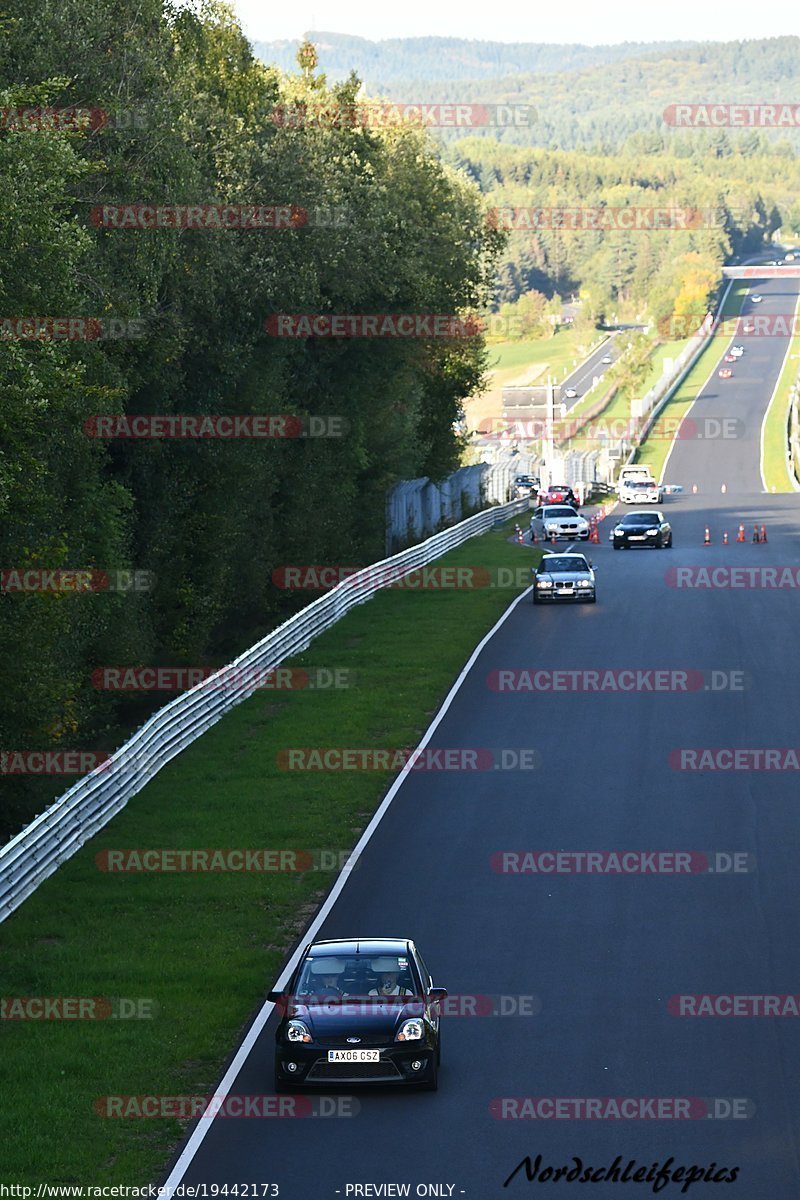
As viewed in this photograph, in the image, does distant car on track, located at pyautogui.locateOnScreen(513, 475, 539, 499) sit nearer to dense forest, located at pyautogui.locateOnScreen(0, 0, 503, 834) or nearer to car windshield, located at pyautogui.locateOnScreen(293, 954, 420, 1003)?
dense forest, located at pyautogui.locateOnScreen(0, 0, 503, 834)

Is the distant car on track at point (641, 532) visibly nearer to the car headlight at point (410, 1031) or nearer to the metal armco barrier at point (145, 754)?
the metal armco barrier at point (145, 754)

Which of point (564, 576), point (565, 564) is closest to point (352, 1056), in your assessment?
point (564, 576)

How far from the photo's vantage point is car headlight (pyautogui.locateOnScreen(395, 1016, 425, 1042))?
1493 cm

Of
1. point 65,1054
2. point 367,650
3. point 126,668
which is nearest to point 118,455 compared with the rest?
point 126,668

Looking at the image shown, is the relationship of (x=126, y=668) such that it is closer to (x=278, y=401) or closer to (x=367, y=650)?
(x=367, y=650)

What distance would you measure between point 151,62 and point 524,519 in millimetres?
54333

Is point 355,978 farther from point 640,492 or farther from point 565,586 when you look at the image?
point 640,492

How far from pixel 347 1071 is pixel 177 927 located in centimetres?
681

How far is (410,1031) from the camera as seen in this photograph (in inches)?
589

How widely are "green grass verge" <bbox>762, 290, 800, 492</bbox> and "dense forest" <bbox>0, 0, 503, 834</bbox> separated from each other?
52.4m

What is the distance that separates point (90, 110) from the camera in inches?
1103

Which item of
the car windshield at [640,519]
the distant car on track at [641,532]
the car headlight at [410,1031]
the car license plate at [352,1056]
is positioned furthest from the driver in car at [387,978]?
the car windshield at [640,519]

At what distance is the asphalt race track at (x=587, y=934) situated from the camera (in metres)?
13.7

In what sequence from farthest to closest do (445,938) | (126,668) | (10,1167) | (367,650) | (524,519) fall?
(524,519)
(367,650)
(126,668)
(445,938)
(10,1167)
